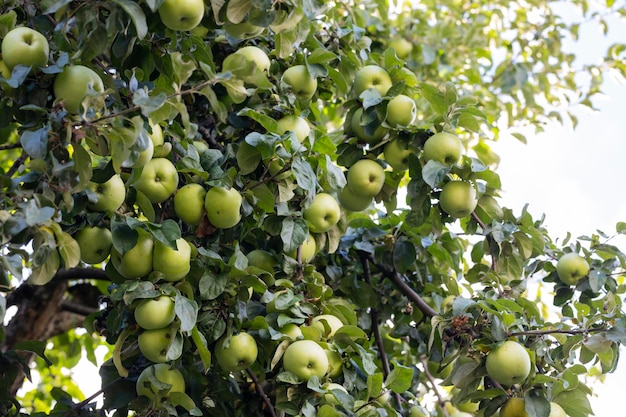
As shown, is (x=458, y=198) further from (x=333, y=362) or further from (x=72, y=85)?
(x=72, y=85)

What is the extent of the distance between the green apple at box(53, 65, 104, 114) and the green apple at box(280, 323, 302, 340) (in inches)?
28.7

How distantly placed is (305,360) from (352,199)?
64cm

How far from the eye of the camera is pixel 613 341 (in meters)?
1.96

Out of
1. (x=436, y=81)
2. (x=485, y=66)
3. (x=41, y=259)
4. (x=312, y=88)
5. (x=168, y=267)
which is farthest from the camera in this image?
(x=485, y=66)

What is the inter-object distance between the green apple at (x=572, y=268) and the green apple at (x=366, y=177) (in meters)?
0.65

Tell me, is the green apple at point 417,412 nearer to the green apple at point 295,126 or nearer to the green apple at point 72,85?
the green apple at point 295,126

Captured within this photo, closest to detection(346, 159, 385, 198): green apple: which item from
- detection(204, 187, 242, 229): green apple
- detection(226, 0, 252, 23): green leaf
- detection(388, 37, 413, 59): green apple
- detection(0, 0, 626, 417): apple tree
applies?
detection(0, 0, 626, 417): apple tree

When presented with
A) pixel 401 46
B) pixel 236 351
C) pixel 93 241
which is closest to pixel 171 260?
pixel 93 241

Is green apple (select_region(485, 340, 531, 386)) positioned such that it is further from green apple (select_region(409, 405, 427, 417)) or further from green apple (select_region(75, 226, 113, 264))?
green apple (select_region(75, 226, 113, 264))

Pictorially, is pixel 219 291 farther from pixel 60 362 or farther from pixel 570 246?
pixel 60 362

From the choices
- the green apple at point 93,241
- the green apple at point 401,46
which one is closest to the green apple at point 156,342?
the green apple at point 93,241

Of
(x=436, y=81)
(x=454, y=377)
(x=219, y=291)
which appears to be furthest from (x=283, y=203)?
(x=436, y=81)

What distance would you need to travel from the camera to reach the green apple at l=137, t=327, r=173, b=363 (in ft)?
5.78

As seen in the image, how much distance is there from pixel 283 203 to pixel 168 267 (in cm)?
38
